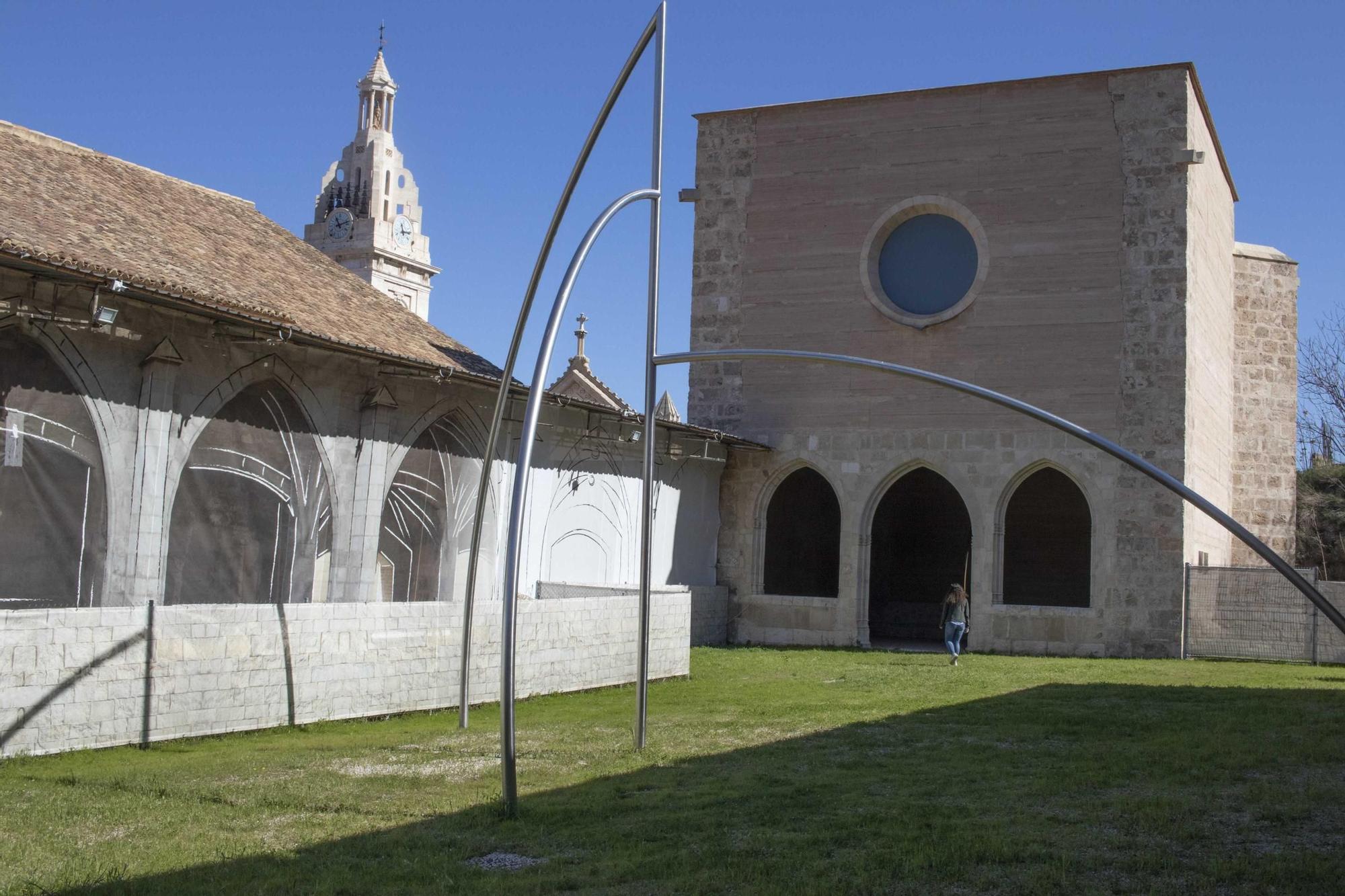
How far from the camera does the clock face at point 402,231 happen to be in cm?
8744

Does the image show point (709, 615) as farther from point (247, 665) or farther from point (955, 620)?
point (247, 665)

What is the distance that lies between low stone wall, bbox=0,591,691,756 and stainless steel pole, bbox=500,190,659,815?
3121 millimetres

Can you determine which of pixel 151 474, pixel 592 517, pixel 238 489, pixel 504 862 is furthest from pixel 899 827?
pixel 592 517

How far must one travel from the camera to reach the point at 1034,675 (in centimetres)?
1852

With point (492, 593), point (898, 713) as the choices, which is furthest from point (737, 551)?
point (898, 713)

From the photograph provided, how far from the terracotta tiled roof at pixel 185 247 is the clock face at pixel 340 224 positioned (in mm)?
67409

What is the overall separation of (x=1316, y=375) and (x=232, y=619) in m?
25.0

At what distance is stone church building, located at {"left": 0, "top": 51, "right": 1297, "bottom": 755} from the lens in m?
13.0

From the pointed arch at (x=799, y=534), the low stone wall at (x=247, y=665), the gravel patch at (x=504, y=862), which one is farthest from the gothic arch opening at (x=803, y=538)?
the gravel patch at (x=504, y=862)

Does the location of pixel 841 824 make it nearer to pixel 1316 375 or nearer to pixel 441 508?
pixel 441 508

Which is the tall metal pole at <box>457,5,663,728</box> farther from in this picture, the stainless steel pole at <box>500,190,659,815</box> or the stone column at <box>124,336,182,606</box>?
the stone column at <box>124,336,182,606</box>

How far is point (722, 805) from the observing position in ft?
28.1

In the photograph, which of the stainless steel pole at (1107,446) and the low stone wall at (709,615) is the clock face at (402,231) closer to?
the low stone wall at (709,615)

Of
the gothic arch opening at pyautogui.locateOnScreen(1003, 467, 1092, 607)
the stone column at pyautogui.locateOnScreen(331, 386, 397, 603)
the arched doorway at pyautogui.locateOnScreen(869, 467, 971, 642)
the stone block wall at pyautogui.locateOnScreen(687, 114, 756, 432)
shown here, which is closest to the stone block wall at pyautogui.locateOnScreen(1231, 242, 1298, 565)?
the gothic arch opening at pyautogui.locateOnScreen(1003, 467, 1092, 607)
